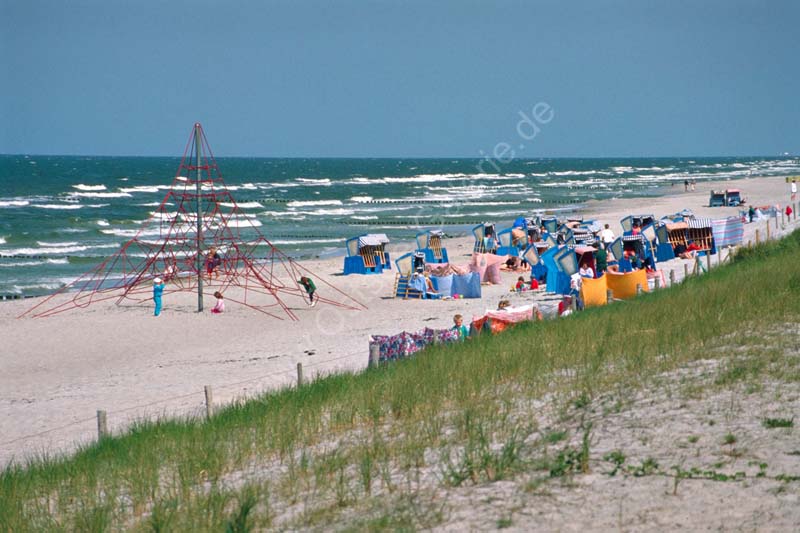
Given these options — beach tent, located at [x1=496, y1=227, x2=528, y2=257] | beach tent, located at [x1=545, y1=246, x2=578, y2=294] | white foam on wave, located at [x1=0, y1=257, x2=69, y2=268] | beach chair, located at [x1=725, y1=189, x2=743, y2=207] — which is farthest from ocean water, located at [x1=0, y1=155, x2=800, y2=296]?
beach tent, located at [x1=545, y1=246, x2=578, y2=294]

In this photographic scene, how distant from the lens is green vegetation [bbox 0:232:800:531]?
247 inches

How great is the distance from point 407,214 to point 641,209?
15272 millimetres

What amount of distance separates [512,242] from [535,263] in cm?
614

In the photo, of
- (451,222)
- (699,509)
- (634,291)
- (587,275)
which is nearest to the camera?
(699,509)

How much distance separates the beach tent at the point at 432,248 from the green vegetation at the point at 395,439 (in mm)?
18190

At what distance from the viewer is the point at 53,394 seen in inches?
585

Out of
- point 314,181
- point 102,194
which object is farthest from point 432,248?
point 314,181

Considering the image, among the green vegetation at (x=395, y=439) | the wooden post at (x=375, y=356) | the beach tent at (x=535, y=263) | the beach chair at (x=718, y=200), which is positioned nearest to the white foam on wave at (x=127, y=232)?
the beach tent at (x=535, y=263)

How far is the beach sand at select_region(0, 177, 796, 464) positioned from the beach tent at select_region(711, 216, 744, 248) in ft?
8.43

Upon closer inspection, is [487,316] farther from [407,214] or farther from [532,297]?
[407,214]

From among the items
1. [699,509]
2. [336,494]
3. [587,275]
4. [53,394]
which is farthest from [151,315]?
[699,509]

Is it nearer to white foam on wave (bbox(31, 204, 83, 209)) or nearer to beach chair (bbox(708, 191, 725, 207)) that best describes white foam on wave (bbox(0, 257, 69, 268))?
white foam on wave (bbox(31, 204, 83, 209))

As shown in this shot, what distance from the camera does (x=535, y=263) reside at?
84.4 feet

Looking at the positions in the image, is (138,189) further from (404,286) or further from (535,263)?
(404,286)
